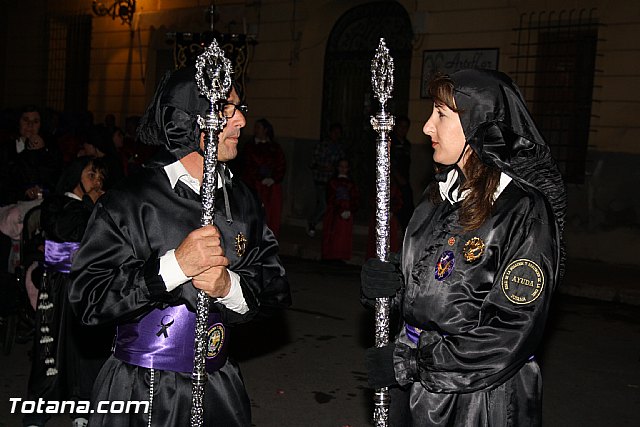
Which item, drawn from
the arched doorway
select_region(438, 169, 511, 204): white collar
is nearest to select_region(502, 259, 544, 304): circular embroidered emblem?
select_region(438, 169, 511, 204): white collar

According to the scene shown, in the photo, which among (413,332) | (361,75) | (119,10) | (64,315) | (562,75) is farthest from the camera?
(119,10)

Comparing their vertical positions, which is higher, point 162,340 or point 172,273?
point 172,273

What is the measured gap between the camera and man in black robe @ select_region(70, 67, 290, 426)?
3.17 m

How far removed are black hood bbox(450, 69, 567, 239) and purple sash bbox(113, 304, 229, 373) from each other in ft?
3.93

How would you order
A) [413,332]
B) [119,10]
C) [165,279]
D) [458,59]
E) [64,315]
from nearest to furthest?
[165,279] → [413,332] → [64,315] → [458,59] → [119,10]

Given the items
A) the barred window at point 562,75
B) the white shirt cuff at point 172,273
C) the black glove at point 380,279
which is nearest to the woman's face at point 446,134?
the black glove at point 380,279

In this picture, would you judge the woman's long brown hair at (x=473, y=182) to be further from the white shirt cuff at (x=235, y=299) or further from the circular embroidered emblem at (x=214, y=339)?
the circular embroidered emblem at (x=214, y=339)

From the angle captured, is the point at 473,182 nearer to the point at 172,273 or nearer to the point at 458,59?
the point at 172,273

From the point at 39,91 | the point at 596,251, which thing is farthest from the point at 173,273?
the point at 39,91

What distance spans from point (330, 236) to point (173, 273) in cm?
1047

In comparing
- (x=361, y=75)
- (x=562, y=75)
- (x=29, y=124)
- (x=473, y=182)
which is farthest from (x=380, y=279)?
(x=361, y=75)

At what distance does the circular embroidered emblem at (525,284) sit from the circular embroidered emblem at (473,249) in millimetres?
151

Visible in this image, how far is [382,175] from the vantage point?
10.2 ft

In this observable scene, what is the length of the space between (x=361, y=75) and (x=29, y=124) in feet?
31.0
